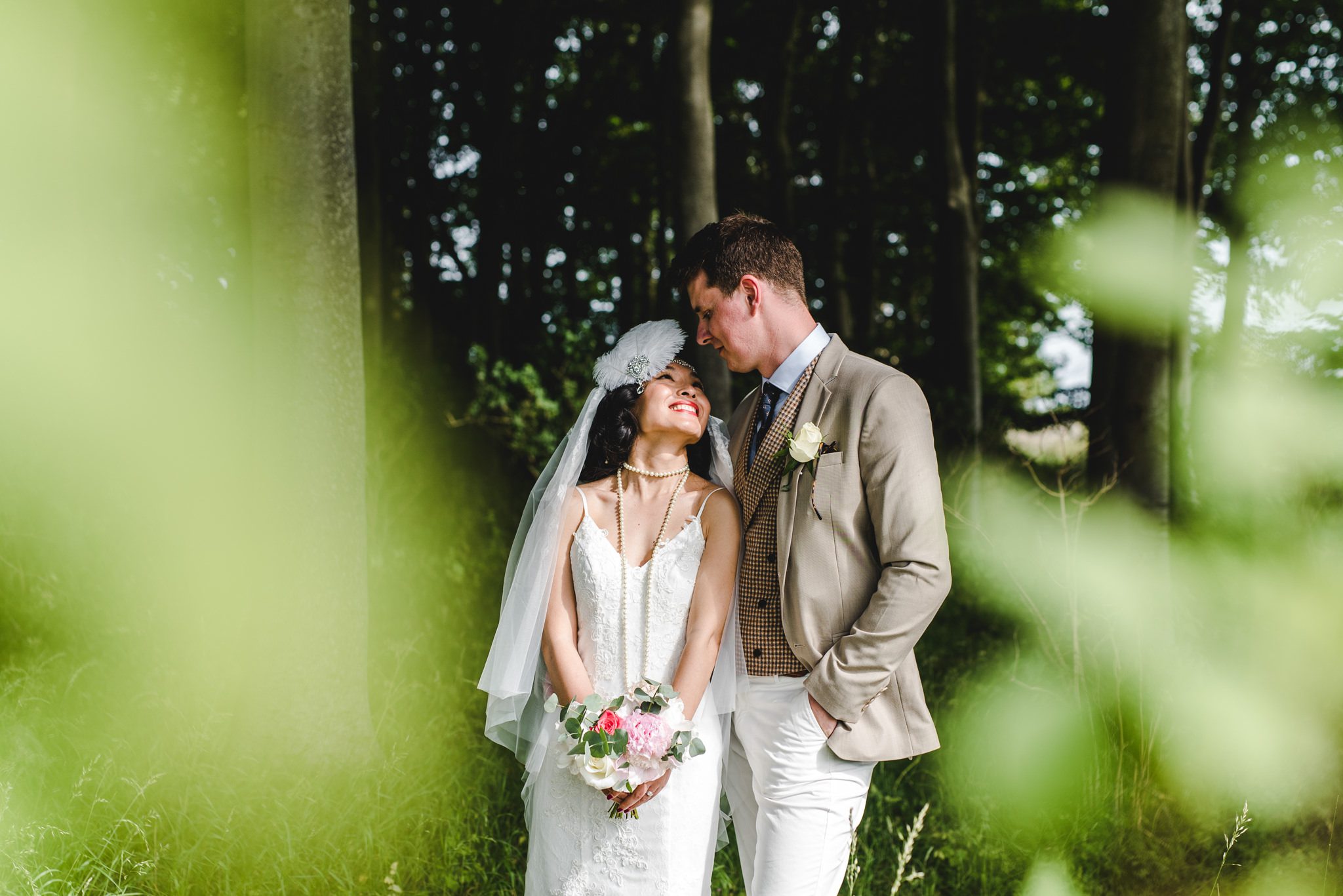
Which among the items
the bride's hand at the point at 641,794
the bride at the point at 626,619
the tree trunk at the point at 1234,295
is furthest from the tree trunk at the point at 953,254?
the bride's hand at the point at 641,794

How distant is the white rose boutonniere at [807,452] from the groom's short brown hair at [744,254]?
19.3 inches

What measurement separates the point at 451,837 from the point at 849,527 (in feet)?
8.02

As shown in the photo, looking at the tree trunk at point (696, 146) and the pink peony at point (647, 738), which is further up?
the tree trunk at point (696, 146)

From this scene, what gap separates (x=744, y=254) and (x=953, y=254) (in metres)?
7.27

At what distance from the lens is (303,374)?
4.05 metres

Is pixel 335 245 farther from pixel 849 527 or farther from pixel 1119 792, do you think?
pixel 1119 792

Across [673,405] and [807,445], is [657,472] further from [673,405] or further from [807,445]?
[807,445]

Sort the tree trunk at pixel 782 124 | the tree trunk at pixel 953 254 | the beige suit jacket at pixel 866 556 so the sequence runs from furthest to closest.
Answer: the tree trunk at pixel 782 124
the tree trunk at pixel 953 254
the beige suit jacket at pixel 866 556

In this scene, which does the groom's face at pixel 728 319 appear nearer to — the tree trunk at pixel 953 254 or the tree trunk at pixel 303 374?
the tree trunk at pixel 303 374

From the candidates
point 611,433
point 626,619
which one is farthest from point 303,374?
point 626,619

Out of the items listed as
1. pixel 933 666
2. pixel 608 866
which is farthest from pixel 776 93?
pixel 608 866

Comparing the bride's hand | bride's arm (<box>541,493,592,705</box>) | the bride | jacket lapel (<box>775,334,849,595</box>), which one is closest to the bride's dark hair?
the bride

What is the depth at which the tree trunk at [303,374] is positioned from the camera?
4.03m

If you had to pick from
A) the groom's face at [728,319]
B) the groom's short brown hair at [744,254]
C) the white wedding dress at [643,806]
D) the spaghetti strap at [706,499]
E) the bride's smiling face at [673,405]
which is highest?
the groom's short brown hair at [744,254]
